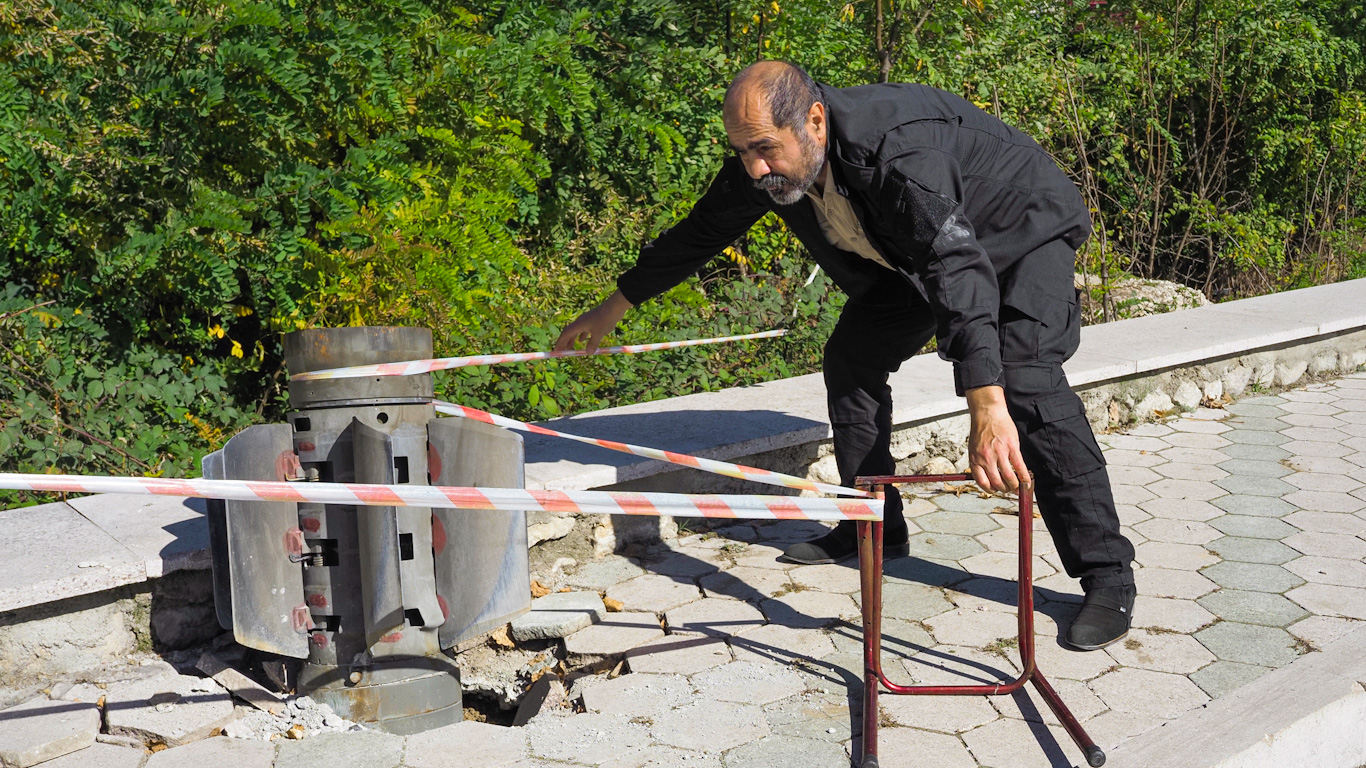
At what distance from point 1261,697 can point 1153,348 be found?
319 cm

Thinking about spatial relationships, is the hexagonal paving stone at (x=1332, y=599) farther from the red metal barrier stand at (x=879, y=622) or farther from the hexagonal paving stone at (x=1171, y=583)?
the red metal barrier stand at (x=879, y=622)

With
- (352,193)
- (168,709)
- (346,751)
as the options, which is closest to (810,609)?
(346,751)

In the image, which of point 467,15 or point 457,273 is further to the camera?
point 467,15

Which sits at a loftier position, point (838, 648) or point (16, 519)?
point (16, 519)

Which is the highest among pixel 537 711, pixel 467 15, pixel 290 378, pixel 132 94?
pixel 467 15

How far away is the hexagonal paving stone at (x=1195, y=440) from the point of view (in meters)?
5.32

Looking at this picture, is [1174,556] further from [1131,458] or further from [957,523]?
[1131,458]

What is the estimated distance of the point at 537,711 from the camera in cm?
322

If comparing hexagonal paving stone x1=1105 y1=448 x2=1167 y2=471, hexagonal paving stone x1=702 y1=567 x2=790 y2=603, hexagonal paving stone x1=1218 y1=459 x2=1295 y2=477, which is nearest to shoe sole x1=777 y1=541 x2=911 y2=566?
hexagonal paving stone x1=702 y1=567 x2=790 y2=603

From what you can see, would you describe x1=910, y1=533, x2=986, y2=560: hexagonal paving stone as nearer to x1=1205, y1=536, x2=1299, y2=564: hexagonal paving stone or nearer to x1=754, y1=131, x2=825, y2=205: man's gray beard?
x1=1205, y1=536, x2=1299, y2=564: hexagonal paving stone

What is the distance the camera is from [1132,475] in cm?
489

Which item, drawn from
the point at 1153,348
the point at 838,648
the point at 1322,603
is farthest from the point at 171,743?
the point at 1153,348

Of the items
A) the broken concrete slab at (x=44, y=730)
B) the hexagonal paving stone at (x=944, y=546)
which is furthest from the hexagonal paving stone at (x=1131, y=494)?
the broken concrete slab at (x=44, y=730)

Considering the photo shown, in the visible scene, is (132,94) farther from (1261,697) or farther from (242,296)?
(1261,697)
